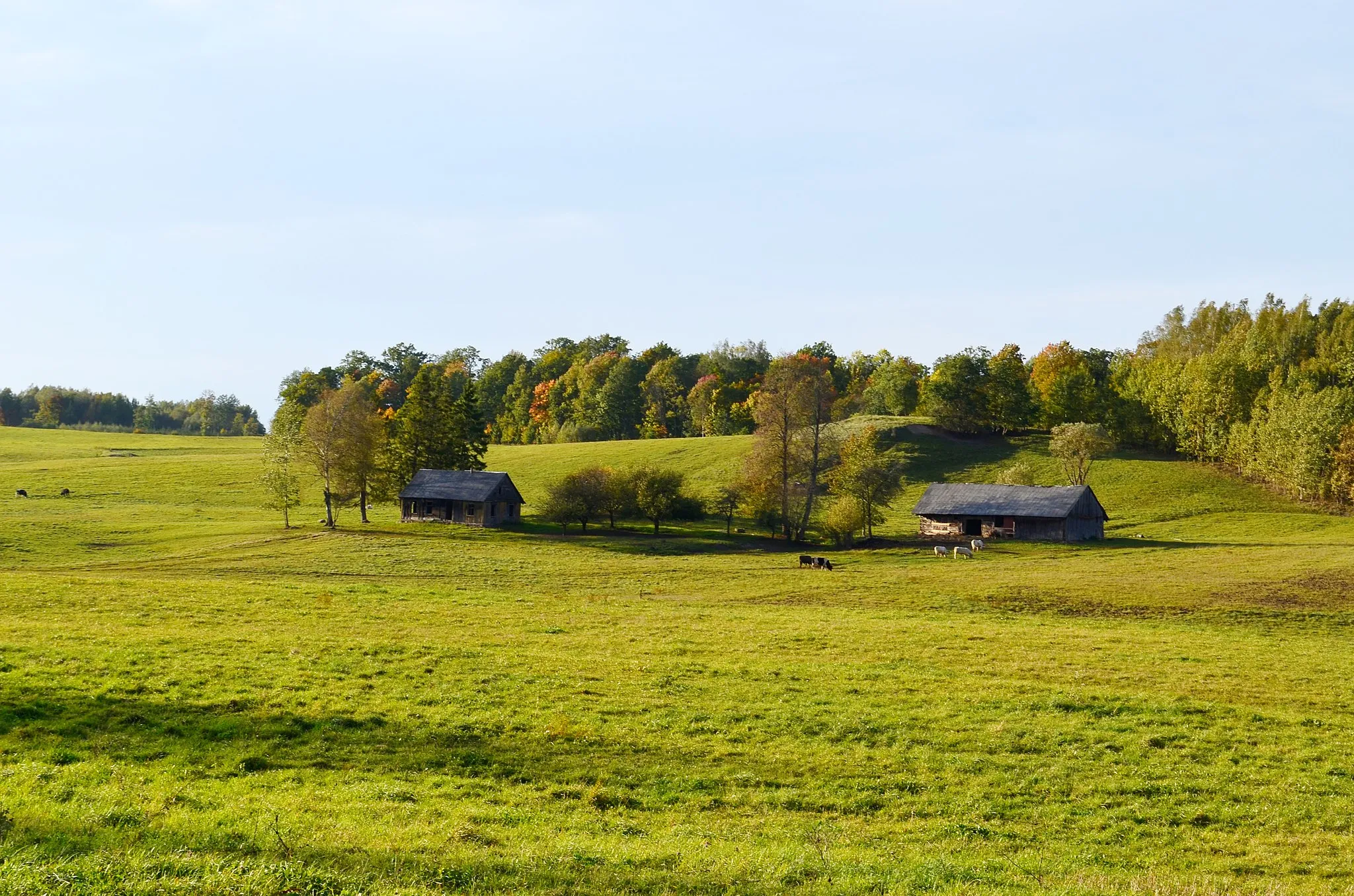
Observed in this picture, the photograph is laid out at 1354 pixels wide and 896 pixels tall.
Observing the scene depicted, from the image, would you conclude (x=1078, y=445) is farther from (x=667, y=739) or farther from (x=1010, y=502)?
(x=667, y=739)

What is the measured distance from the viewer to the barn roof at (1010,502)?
7825 cm

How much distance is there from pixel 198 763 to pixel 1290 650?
31314 millimetres

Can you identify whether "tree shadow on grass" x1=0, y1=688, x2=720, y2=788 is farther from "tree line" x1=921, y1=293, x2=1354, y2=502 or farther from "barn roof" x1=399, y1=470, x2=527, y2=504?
"tree line" x1=921, y1=293, x2=1354, y2=502

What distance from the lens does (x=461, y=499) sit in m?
81.2

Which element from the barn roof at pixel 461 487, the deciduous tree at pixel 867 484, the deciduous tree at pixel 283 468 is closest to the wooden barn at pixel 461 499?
the barn roof at pixel 461 487

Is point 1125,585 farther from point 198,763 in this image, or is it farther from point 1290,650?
point 198,763

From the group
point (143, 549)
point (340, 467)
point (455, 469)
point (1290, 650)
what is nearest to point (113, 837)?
point (1290, 650)

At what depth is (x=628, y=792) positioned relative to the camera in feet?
52.0

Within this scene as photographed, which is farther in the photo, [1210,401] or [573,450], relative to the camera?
[573,450]

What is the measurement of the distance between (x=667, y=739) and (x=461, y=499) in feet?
211

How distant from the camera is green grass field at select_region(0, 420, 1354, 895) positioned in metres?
11.8

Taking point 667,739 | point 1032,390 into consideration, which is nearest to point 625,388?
point 1032,390

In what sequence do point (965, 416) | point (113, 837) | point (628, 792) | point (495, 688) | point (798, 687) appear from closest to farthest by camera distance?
1. point (113, 837)
2. point (628, 792)
3. point (495, 688)
4. point (798, 687)
5. point (965, 416)

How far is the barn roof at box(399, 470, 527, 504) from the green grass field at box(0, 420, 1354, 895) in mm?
33507
